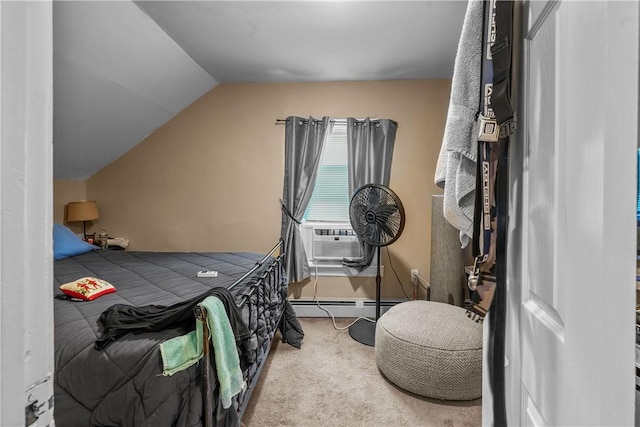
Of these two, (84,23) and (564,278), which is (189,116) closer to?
(84,23)

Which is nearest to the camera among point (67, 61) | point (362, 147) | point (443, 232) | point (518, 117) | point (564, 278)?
point (564, 278)

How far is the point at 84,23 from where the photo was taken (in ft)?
6.51

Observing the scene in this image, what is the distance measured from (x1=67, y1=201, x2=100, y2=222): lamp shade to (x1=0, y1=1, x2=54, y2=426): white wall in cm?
352

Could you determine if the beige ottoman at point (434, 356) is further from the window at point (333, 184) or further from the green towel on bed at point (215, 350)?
the window at point (333, 184)

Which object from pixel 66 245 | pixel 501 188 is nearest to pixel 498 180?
pixel 501 188

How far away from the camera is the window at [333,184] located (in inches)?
133

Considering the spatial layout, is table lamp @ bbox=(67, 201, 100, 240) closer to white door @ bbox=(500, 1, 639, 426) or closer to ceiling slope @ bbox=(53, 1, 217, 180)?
ceiling slope @ bbox=(53, 1, 217, 180)

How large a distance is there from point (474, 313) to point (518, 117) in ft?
1.37

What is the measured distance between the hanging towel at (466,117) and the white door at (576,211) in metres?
0.11

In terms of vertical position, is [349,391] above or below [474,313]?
below

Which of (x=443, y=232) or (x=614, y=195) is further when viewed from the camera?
(x=443, y=232)

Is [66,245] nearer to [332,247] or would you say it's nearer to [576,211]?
[332,247]

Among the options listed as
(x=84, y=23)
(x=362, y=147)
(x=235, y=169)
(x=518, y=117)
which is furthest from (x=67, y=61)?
(x=518, y=117)

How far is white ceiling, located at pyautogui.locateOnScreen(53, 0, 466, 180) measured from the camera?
2.05 m
